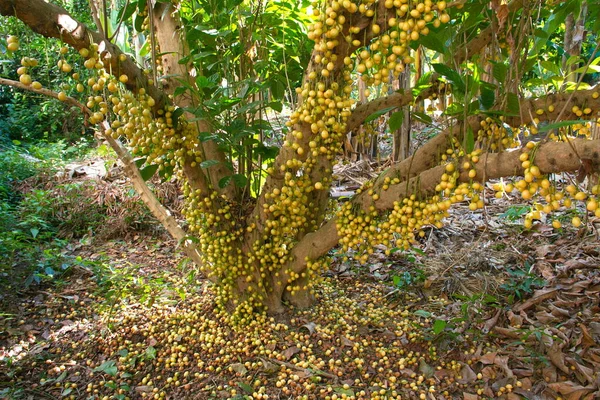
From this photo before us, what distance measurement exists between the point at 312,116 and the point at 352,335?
4.36 ft

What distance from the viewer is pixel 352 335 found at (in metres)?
2.49

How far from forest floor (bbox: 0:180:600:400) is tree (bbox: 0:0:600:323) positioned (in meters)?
0.32

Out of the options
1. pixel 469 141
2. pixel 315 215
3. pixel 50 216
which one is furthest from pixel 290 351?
pixel 50 216

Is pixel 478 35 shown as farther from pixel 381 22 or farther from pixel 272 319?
pixel 272 319

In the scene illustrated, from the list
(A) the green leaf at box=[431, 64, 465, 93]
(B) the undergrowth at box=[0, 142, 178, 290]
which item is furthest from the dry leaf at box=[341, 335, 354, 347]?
(B) the undergrowth at box=[0, 142, 178, 290]

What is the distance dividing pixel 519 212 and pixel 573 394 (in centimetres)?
197

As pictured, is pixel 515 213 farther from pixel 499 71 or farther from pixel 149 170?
pixel 149 170

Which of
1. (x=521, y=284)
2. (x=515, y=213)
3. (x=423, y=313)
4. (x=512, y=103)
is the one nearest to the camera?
(x=512, y=103)

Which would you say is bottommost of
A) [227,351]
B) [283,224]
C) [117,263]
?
[227,351]

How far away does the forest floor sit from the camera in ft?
7.07

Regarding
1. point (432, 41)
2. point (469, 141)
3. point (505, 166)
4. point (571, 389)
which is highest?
point (432, 41)

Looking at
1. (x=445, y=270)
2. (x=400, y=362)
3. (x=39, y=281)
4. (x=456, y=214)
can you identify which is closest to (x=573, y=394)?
(x=400, y=362)

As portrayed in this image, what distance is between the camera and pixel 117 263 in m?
3.78

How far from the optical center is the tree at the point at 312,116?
1.53 m
